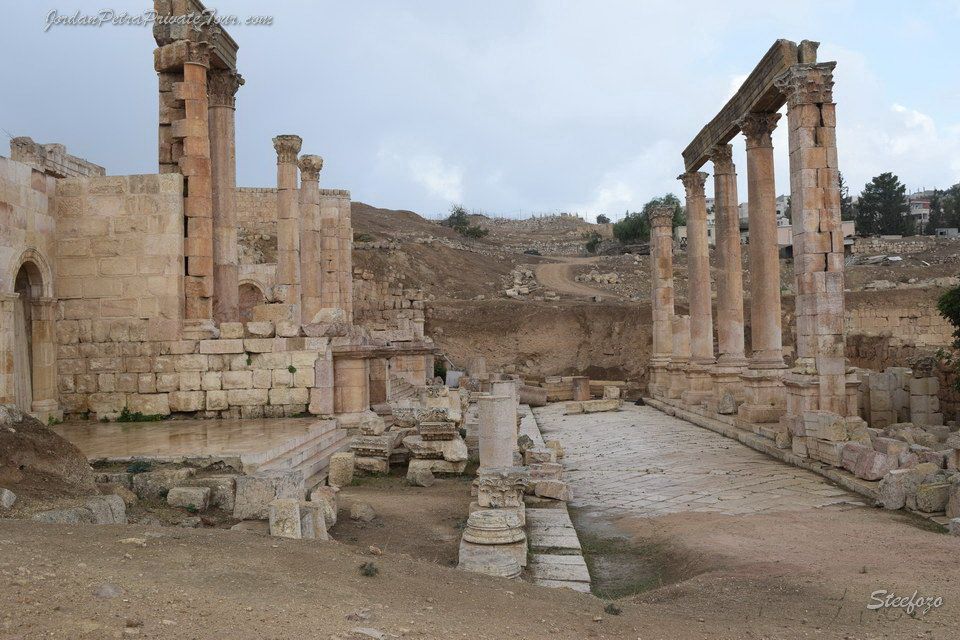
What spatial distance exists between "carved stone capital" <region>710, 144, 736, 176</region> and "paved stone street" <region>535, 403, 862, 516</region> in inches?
264

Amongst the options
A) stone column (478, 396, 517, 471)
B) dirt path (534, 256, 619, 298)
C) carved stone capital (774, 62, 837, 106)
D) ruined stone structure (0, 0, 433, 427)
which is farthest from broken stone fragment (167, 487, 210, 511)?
dirt path (534, 256, 619, 298)

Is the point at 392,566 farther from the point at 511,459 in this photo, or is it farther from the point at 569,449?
the point at 569,449

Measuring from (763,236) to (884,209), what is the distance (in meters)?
54.7

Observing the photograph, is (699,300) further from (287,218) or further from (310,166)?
(310,166)

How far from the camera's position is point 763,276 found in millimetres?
16000

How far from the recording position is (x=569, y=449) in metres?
15.0

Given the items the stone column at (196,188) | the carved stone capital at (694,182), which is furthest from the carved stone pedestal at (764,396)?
the stone column at (196,188)

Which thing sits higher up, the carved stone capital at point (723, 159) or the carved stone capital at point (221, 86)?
the carved stone capital at point (221, 86)

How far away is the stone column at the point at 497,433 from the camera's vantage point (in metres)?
9.80

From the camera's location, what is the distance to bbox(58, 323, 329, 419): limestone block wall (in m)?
12.4

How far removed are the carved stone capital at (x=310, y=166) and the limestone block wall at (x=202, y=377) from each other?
9877 mm

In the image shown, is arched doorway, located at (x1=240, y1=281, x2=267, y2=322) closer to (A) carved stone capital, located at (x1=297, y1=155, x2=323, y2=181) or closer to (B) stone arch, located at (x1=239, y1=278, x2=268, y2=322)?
(B) stone arch, located at (x1=239, y1=278, x2=268, y2=322)

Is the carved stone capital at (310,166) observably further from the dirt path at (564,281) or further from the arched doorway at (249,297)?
the dirt path at (564,281)

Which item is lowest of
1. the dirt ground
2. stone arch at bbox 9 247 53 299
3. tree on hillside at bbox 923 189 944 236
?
the dirt ground
